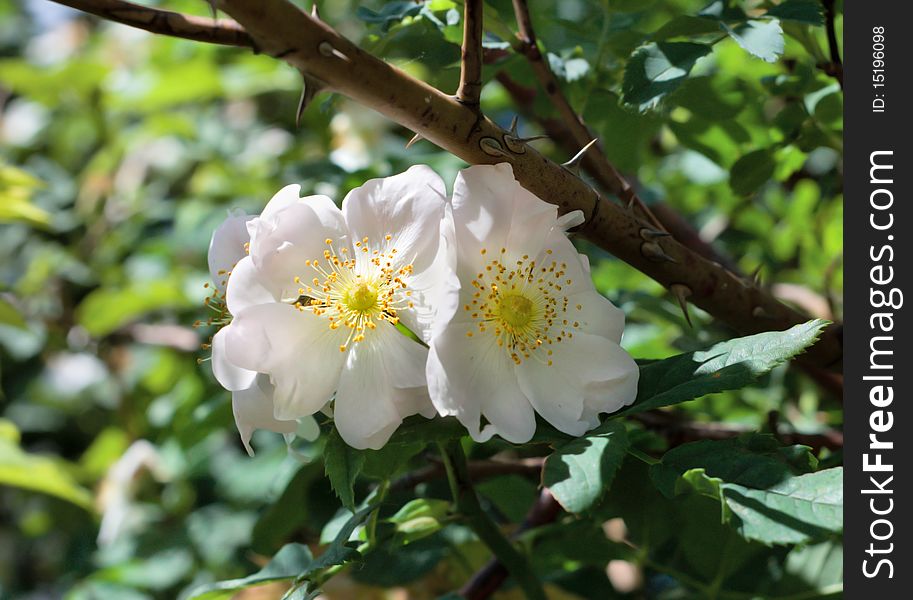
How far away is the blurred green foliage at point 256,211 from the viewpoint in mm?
917

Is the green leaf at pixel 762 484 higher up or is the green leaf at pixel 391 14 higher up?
the green leaf at pixel 391 14

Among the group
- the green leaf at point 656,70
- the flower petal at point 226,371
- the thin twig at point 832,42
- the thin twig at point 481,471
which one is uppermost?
the thin twig at point 832,42

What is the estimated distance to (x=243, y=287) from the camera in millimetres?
680

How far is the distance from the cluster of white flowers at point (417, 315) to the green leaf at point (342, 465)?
0.03 meters

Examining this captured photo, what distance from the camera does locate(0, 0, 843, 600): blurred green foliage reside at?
92 cm

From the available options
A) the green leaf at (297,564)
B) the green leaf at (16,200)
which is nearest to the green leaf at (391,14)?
the green leaf at (297,564)

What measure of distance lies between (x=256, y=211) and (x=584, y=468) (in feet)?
3.51

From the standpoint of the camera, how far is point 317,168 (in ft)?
3.89

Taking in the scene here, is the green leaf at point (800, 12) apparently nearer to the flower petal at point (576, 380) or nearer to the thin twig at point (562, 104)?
the thin twig at point (562, 104)

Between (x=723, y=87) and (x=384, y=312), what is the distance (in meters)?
0.54

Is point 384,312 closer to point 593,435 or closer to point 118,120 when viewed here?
point 593,435

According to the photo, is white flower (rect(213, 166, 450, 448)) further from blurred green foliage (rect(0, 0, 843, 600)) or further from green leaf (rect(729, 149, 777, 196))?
green leaf (rect(729, 149, 777, 196))

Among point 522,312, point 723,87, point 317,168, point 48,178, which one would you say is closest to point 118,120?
point 48,178

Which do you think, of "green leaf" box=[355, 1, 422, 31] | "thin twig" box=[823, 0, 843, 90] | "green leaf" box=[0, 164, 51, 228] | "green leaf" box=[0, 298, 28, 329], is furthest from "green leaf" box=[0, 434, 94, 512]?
"thin twig" box=[823, 0, 843, 90]
